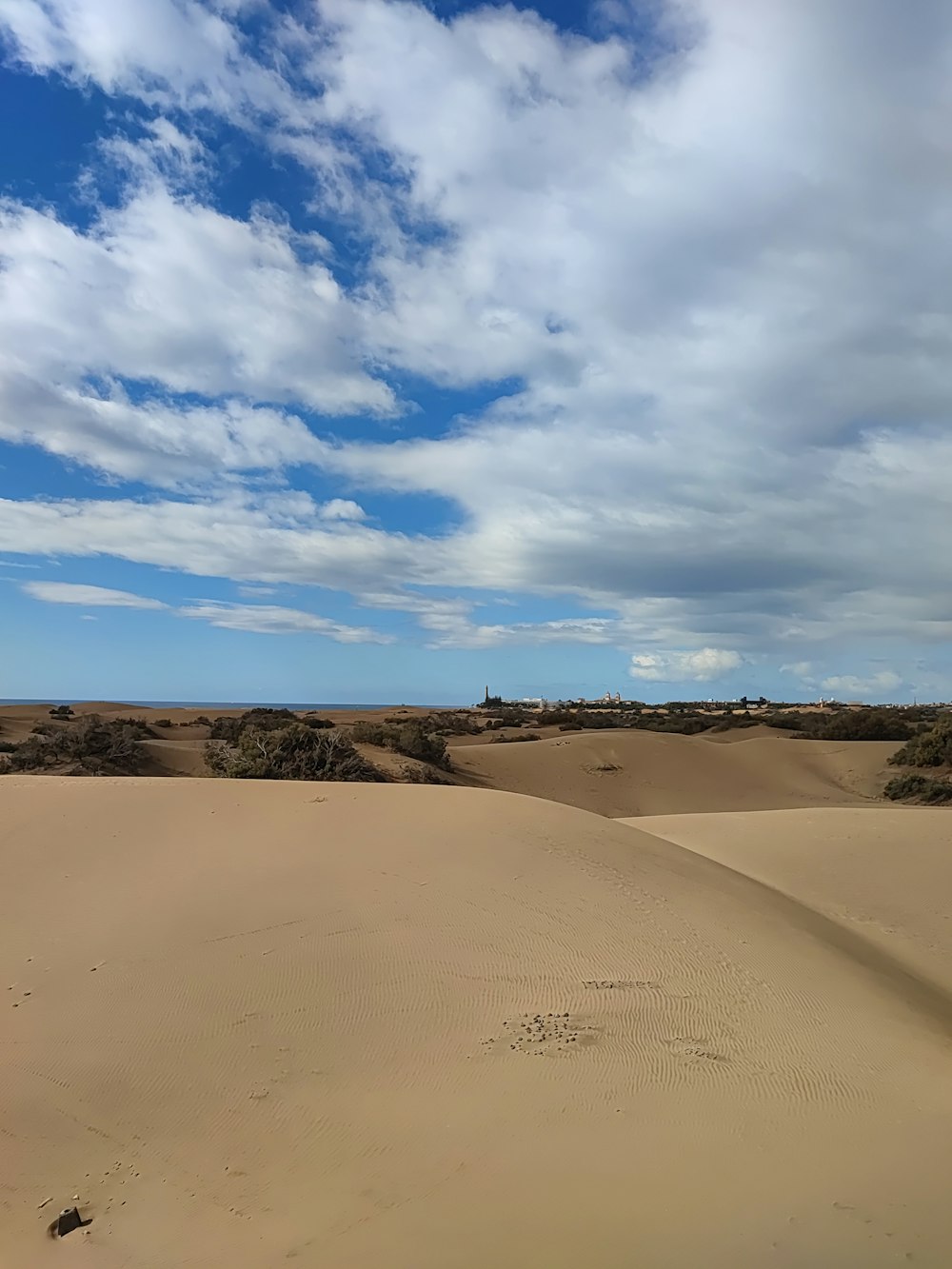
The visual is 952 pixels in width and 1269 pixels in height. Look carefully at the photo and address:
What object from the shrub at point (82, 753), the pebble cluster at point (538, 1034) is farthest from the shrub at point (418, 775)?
the pebble cluster at point (538, 1034)

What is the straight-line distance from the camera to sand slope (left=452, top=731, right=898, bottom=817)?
24.0 meters

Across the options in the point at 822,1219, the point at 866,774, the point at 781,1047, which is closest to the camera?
the point at 822,1219

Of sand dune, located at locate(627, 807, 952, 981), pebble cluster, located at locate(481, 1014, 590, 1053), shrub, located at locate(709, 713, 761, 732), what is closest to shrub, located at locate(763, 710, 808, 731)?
shrub, located at locate(709, 713, 761, 732)

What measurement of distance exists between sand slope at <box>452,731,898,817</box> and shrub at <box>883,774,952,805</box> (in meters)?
1.02

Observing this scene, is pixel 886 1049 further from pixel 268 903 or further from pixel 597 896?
pixel 268 903

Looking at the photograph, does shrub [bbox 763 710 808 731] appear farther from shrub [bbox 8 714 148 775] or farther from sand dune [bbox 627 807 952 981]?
shrub [bbox 8 714 148 775]

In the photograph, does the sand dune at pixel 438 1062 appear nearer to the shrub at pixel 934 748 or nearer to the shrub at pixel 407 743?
the shrub at pixel 407 743

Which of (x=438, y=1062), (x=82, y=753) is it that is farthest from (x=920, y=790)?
(x=438, y=1062)

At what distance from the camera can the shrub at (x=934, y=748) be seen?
83.1 feet

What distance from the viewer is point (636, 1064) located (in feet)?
15.0

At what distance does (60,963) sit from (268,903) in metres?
1.50

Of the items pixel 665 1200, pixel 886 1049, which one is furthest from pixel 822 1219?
pixel 886 1049

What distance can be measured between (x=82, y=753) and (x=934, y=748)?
79.8 feet

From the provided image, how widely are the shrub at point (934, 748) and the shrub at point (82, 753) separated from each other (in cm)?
2318
